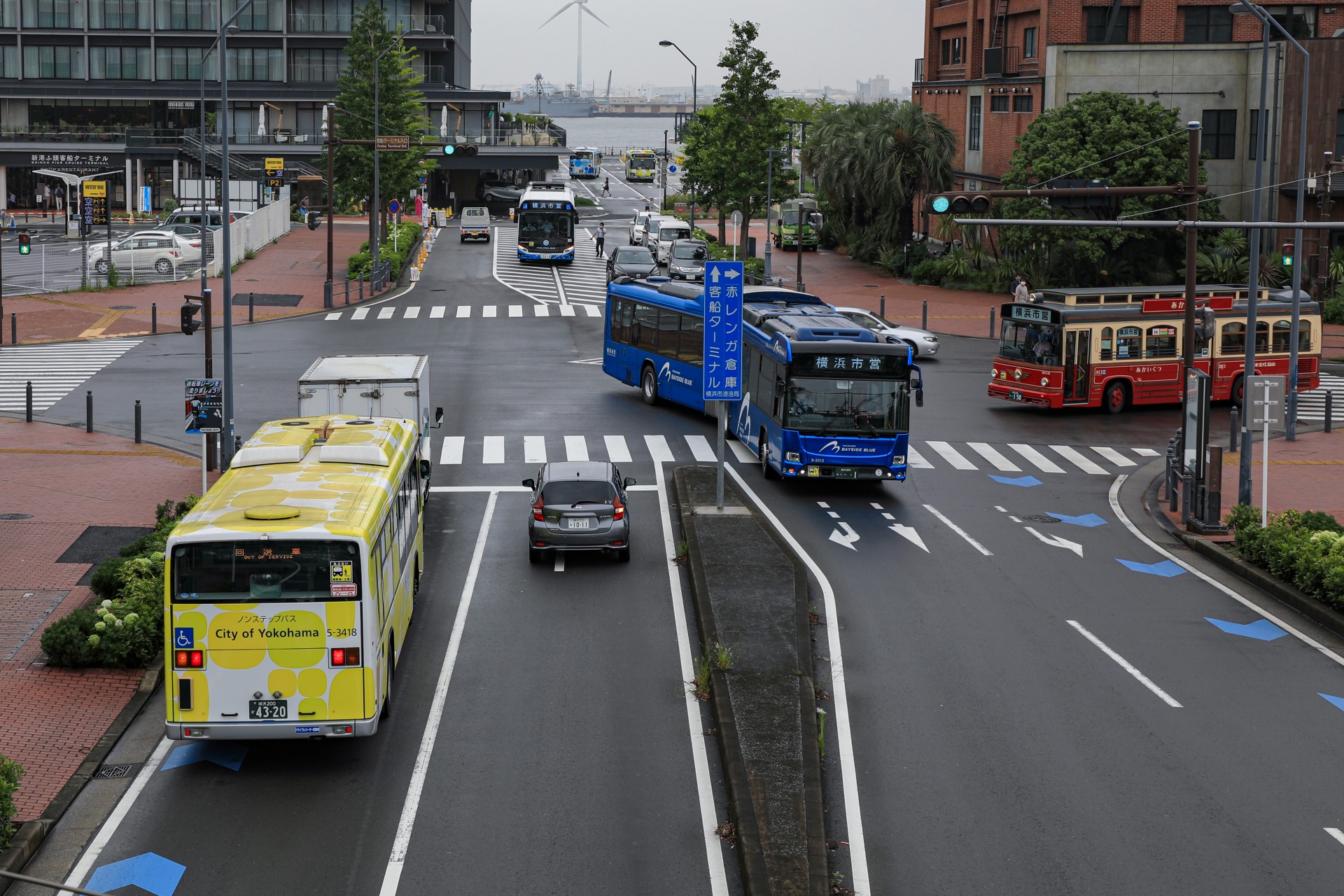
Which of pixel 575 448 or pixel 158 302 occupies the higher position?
pixel 158 302

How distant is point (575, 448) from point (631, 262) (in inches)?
1263

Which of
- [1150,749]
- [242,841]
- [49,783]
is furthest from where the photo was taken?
[1150,749]

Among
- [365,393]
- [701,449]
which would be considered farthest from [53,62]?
[365,393]

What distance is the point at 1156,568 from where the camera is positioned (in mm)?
23422

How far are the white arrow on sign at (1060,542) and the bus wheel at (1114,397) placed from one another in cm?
1383

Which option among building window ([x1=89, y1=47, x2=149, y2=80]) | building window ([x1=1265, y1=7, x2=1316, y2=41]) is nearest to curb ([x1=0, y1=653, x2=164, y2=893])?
building window ([x1=1265, y1=7, x2=1316, y2=41])

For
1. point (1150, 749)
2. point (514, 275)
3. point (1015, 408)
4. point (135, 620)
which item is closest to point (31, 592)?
point (135, 620)

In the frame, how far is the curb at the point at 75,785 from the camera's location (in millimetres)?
12578

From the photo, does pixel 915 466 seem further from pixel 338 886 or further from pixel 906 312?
pixel 906 312

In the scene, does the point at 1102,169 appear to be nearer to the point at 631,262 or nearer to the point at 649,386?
the point at 631,262

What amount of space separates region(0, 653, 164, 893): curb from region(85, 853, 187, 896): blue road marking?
2.30 feet

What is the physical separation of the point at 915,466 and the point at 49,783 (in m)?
20.4

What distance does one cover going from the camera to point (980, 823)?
13648 mm

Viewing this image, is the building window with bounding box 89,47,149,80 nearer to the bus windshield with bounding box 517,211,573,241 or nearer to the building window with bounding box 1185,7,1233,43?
the bus windshield with bounding box 517,211,573,241
